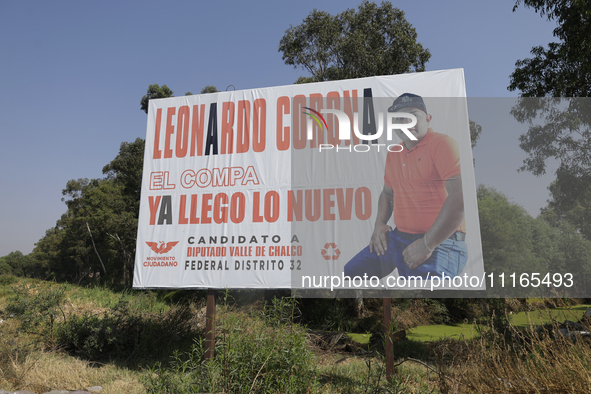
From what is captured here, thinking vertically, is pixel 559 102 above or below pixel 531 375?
above

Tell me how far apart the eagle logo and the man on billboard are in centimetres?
344

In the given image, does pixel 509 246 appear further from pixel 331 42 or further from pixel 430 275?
pixel 331 42

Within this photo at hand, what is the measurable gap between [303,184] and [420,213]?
2.11 metres

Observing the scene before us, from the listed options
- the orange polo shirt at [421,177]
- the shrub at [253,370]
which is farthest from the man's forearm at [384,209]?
the shrub at [253,370]

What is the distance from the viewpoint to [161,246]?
7043 millimetres

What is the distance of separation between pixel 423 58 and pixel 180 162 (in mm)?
12008

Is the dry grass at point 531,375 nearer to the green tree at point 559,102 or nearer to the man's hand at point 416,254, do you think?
the man's hand at point 416,254

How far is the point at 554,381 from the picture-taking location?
3.42 m

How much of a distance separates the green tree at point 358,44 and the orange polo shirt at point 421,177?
9.39m

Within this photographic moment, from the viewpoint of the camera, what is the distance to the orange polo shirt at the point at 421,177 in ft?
19.8

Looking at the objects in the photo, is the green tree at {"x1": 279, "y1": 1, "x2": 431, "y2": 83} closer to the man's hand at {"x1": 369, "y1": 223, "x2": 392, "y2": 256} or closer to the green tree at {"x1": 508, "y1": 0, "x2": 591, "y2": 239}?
the green tree at {"x1": 508, "y1": 0, "x2": 591, "y2": 239}

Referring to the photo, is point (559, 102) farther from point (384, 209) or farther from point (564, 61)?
point (384, 209)

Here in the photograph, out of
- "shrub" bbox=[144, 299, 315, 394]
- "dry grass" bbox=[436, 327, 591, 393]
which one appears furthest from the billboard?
"dry grass" bbox=[436, 327, 591, 393]

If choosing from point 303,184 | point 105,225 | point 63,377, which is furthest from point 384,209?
point 105,225
